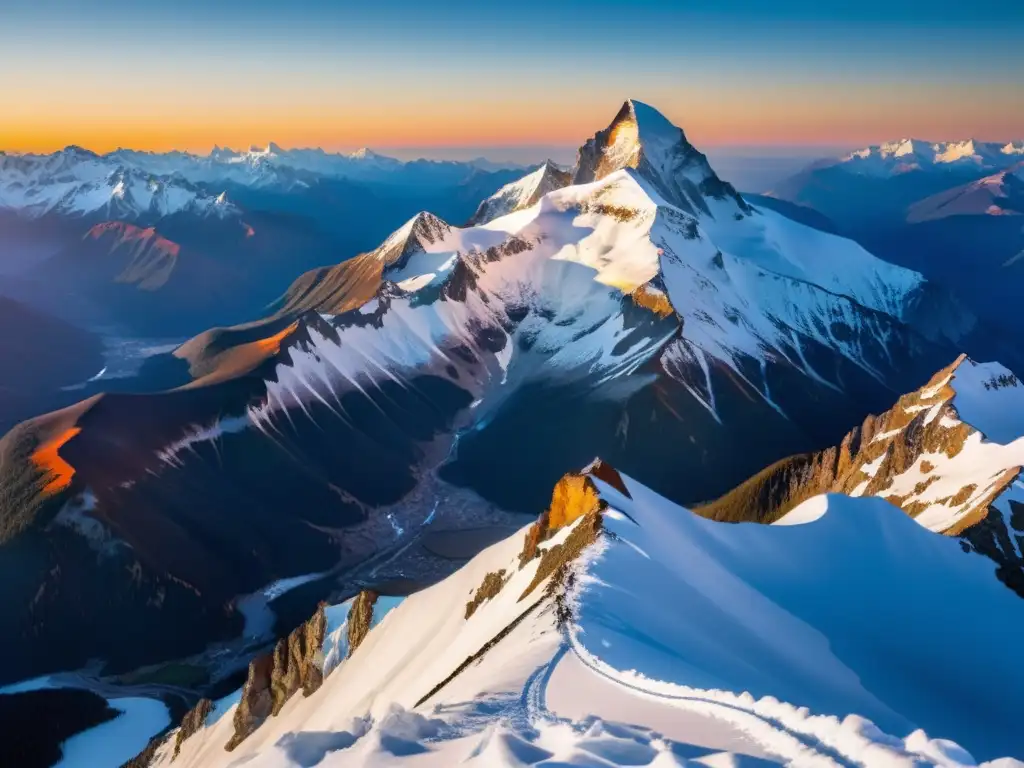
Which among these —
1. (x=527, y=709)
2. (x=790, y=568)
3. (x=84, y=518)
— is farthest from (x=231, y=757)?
(x=84, y=518)

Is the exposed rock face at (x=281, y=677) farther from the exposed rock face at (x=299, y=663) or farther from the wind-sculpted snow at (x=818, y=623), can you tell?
the wind-sculpted snow at (x=818, y=623)

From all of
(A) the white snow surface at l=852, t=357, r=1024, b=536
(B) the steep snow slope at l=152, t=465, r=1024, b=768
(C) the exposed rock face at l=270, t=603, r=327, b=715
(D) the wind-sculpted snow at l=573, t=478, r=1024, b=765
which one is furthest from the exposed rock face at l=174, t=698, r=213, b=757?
(A) the white snow surface at l=852, t=357, r=1024, b=536

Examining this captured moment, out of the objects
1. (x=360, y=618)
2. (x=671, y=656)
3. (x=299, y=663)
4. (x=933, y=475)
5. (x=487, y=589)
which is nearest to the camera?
(x=671, y=656)

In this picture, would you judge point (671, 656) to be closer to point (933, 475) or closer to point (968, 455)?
point (933, 475)

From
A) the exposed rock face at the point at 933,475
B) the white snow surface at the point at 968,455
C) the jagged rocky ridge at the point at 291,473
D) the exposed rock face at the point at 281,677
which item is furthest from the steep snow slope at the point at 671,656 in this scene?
the jagged rocky ridge at the point at 291,473

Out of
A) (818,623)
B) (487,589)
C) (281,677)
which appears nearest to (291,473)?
(281,677)
